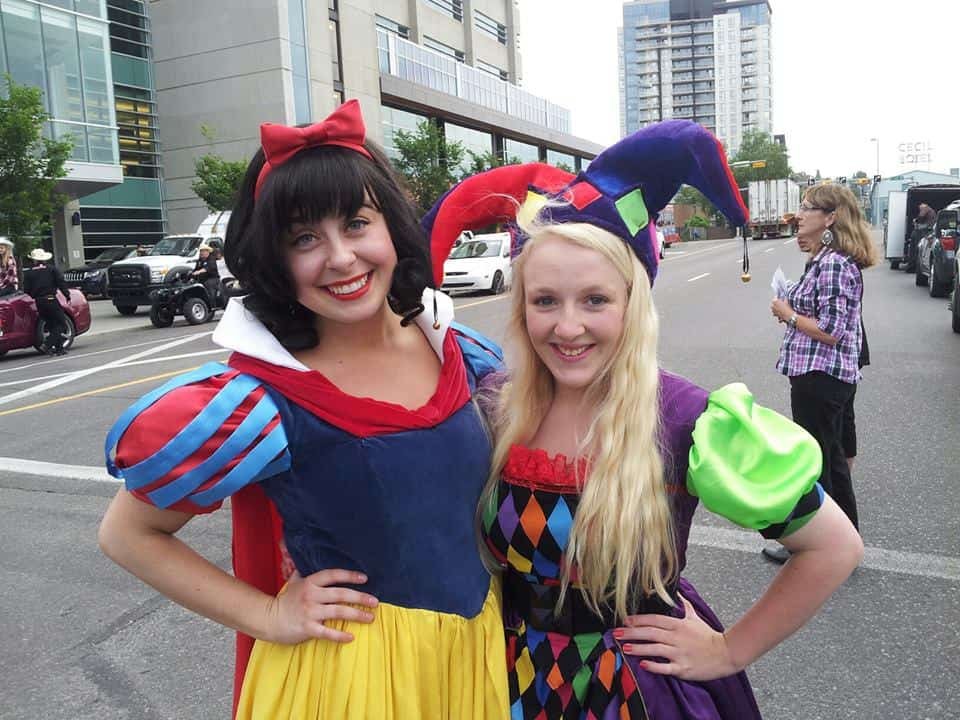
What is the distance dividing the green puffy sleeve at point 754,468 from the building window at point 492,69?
5177 cm

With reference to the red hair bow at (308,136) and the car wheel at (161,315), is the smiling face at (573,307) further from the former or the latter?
the car wheel at (161,315)

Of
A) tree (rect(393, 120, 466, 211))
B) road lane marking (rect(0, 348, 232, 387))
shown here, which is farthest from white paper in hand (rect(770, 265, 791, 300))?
tree (rect(393, 120, 466, 211))

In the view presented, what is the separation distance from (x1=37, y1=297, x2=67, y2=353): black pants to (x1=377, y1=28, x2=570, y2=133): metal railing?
29.0 metres

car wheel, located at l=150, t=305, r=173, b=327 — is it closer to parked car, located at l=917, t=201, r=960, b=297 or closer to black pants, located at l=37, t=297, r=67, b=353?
black pants, located at l=37, t=297, r=67, b=353

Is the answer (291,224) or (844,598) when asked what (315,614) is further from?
(844,598)

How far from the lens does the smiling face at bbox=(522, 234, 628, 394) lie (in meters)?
1.53

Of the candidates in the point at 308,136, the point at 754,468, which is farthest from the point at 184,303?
the point at 754,468

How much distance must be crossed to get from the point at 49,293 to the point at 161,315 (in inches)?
132

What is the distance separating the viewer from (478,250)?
63.5 ft

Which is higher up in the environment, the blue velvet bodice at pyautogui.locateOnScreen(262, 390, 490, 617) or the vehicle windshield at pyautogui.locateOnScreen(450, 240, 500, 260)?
the vehicle windshield at pyautogui.locateOnScreen(450, 240, 500, 260)

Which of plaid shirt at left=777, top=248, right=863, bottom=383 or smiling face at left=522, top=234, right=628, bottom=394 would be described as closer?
smiling face at left=522, top=234, right=628, bottom=394

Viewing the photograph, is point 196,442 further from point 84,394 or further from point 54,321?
point 54,321

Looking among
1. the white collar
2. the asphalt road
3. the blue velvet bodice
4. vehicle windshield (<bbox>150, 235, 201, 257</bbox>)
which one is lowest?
the asphalt road

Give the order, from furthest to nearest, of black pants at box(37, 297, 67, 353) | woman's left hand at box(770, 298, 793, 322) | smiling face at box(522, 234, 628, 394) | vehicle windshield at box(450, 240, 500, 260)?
vehicle windshield at box(450, 240, 500, 260) → black pants at box(37, 297, 67, 353) → woman's left hand at box(770, 298, 793, 322) → smiling face at box(522, 234, 628, 394)
